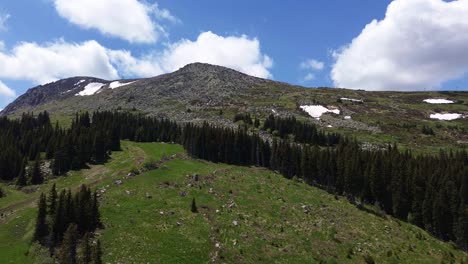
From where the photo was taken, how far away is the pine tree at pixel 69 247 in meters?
44.5

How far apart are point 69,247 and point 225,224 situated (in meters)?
23.2

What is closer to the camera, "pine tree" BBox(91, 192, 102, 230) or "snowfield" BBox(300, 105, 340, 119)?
"pine tree" BBox(91, 192, 102, 230)

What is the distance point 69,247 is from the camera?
4609cm

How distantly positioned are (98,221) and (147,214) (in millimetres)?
8212

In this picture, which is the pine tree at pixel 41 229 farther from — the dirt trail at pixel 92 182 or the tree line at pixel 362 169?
the tree line at pixel 362 169

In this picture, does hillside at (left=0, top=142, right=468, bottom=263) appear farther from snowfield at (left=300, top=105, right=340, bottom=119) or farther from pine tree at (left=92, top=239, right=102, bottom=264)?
snowfield at (left=300, top=105, right=340, bottom=119)

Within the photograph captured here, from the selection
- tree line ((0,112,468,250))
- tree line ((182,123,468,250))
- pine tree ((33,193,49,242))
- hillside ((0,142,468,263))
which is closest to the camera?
pine tree ((33,193,49,242))

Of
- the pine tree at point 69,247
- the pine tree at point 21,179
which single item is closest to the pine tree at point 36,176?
the pine tree at point 21,179

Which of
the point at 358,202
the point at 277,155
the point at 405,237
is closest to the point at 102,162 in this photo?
the point at 277,155

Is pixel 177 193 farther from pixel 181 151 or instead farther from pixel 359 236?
pixel 181 151

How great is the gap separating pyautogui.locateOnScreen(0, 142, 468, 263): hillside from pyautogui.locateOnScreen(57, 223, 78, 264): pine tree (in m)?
3.19

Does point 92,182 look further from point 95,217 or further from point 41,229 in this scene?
point 41,229

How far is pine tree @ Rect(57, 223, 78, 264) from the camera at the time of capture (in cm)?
4454

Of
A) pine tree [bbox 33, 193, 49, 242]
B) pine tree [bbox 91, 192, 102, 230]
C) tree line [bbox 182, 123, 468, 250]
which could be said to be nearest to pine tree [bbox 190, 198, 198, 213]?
pine tree [bbox 91, 192, 102, 230]
